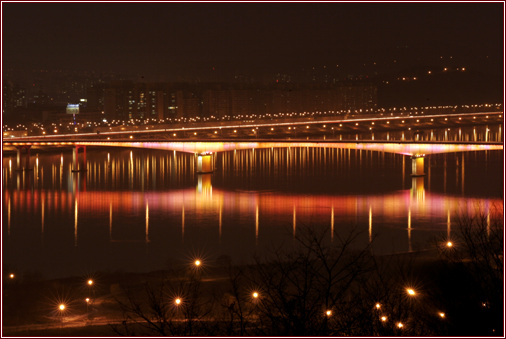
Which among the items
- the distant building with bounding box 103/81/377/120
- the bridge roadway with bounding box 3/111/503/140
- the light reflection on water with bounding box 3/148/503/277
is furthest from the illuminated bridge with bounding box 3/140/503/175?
the distant building with bounding box 103/81/377/120

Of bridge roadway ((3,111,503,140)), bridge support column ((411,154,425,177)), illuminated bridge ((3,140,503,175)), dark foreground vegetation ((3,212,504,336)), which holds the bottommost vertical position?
dark foreground vegetation ((3,212,504,336))

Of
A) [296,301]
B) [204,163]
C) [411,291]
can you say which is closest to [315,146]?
[204,163]

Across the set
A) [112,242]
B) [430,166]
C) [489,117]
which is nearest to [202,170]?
[430,166]

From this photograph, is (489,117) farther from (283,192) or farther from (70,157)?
(283,192)

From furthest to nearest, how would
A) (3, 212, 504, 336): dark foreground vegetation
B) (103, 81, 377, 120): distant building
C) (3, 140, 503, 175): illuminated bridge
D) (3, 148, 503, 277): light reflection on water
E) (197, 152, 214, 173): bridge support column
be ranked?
(103, 81, 377, 120): distant building, (197, 152, 214, 173): bridge support column, (3, 140, 503, 175): illuminated bridge, (3, 148, 503, 277): light reflection on water, (3, 212, 504, 336): dark foreground vegetation

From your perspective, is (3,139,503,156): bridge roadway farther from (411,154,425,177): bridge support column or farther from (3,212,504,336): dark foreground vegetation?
(3,212,504,336): dark foreground vegetation
